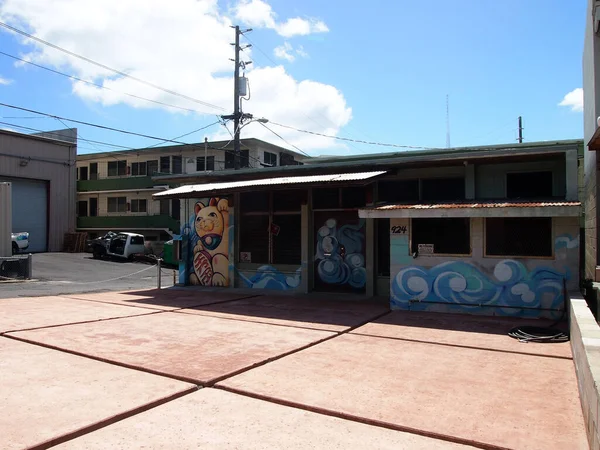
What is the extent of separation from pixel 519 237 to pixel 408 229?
2200 mm

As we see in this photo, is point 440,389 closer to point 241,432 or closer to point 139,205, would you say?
point 241,432

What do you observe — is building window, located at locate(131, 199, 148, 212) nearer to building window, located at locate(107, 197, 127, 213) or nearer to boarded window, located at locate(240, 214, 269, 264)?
building window, located at locate(107, 197, 127, 213)

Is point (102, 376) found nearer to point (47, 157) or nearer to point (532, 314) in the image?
point (532, 314)

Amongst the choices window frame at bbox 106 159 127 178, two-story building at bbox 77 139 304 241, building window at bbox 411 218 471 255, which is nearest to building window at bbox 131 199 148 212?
two-story building at bbox 77 139 304 241

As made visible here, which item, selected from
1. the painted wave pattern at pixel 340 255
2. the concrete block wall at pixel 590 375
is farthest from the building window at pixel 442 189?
the concrete block wall at pixel 590 375

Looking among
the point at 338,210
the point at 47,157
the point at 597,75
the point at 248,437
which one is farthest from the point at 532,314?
the point at 47,157

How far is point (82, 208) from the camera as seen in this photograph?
37500 millimetres

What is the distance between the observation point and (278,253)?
45.2 feet

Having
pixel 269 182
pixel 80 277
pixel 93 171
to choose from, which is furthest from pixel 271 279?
pixel 93 171

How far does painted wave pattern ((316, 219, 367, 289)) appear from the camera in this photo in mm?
12609

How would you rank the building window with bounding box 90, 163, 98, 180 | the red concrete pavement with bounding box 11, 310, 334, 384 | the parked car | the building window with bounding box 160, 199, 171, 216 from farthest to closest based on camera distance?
the building window with bounding box 90, 163, 98, 180 < the building window with bounding box 160, 199, 171, 216 < the parked car < the red concrete pavement with bounding box 11, 310, 334, 384

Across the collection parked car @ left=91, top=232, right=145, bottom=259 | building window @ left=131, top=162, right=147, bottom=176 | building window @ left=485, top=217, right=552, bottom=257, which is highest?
building window @ left=131, top=162, right=147, bottom=176

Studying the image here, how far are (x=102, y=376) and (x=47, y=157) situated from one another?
30.0 meters

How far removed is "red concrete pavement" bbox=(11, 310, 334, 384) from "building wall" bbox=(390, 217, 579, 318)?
123 inches
